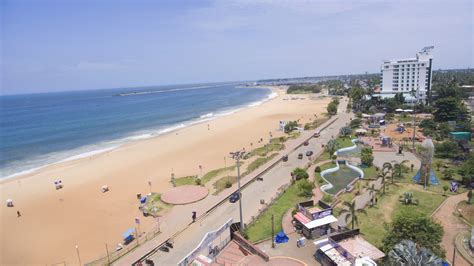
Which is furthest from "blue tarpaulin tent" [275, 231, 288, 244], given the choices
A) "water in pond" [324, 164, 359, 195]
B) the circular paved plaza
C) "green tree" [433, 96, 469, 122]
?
"green tree" [433, 96, 469, 122]

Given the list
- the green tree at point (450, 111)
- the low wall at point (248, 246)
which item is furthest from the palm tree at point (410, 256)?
the green tree at point (450, 111)

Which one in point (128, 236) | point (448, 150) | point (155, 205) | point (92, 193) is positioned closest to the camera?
point (128, 236)

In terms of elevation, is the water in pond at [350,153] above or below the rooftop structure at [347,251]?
below

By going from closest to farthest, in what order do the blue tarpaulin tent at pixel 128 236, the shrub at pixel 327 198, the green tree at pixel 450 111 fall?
the blue tarpaulin tent at pixel 128 236 < the shrub at pixel 327 198 < the green tree at pixel 450 111

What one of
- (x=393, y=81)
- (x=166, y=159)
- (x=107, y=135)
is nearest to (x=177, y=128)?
(x=107, y=135)

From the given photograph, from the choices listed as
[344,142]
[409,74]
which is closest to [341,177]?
[344,142]

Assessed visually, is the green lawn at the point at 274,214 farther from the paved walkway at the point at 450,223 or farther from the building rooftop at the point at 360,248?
the paved walkway at the point at 450,223

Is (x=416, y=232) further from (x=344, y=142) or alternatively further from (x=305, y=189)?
(x=344, y=142)
